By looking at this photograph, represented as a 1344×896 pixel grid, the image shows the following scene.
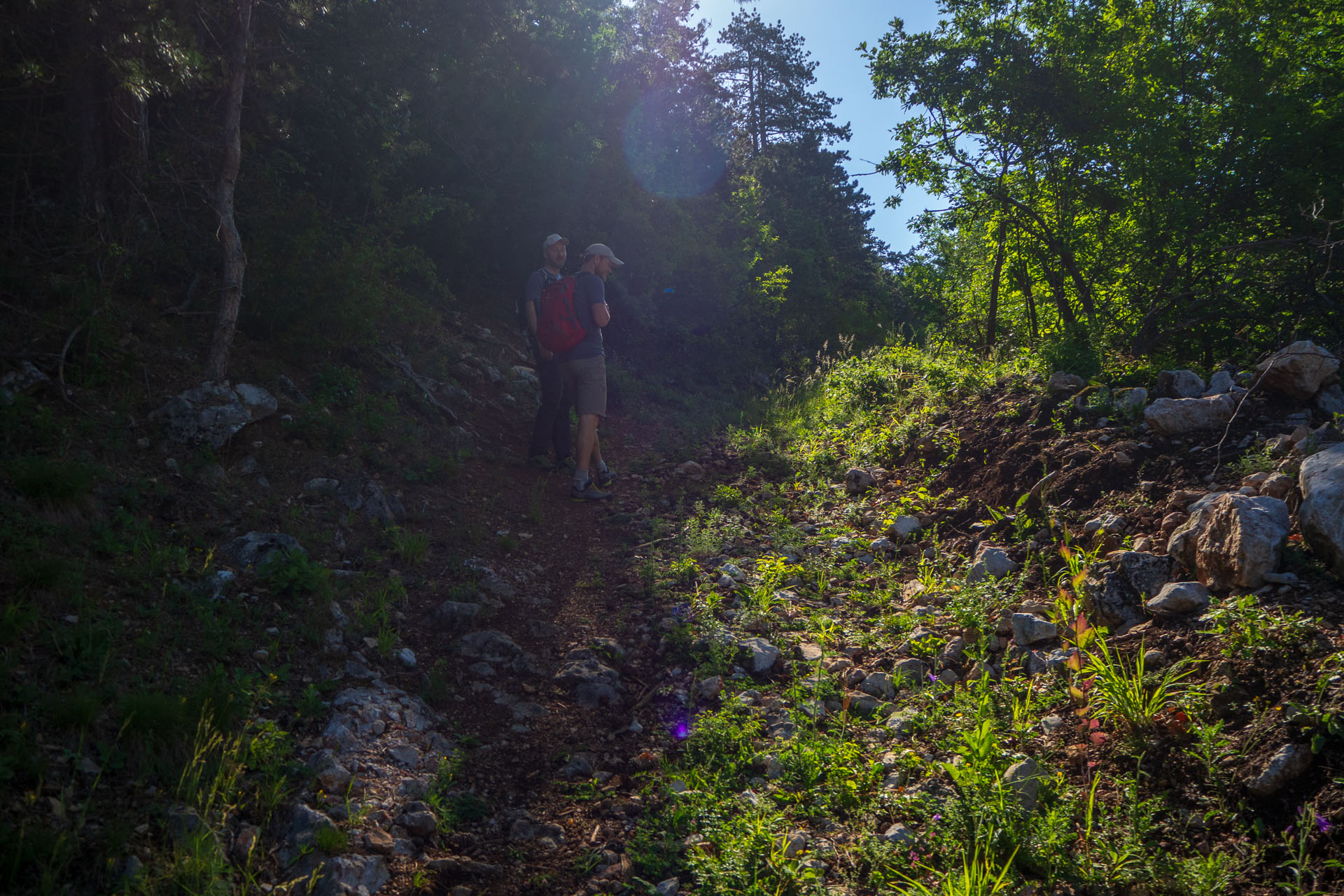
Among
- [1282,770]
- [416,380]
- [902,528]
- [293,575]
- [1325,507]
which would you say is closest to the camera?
[1282,770]

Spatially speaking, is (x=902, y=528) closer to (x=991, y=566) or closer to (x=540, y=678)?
(x=991, y=566)

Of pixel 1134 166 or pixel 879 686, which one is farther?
pixel 1134 166

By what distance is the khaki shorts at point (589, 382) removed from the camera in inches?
282

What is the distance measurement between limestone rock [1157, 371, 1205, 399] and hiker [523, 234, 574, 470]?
16.8 ft

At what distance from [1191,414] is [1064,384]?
137cm

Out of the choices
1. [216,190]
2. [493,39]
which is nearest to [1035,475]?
[216,190]

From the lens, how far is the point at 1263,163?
568cm

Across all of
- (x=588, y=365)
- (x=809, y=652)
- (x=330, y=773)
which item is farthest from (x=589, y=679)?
(x=588, y=365)

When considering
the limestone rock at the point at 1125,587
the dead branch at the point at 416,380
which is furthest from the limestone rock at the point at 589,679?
the dead branch at the point at 416,380

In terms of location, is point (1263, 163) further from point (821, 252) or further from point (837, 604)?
point (821, 252)

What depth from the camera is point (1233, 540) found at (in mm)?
3295

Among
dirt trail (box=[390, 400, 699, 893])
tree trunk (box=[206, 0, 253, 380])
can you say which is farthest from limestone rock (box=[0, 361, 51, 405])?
dirt trail (box=[390, 400, 699, 893])

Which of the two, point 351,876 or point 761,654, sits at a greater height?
point 761,654

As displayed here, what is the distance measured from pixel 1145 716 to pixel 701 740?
1846 mm
